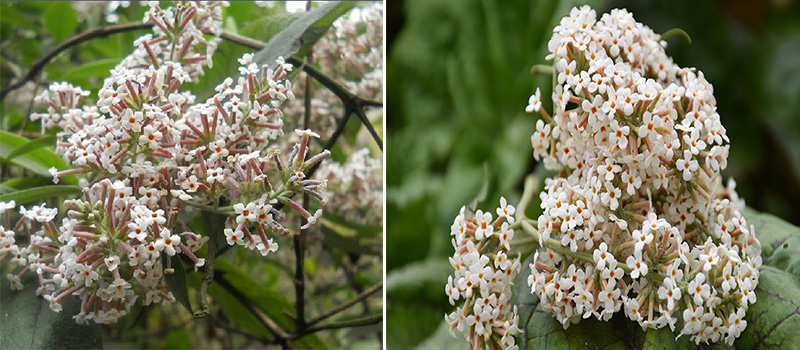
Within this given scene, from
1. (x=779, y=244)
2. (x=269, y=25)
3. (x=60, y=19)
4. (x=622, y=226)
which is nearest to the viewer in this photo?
(x=622, y=226)

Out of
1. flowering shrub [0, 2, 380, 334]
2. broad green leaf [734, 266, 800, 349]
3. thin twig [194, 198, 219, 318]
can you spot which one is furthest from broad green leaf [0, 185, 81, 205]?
broad green leaf [734, 266, 800, 349]

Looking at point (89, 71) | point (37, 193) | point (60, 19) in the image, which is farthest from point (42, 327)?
point (60, 19)

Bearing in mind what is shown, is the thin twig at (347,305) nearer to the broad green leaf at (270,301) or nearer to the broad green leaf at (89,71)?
the broad green leaf at (270,301)

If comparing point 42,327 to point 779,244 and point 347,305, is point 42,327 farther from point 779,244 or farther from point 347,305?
point 779,244

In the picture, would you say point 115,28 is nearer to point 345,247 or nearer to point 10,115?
point 10,115

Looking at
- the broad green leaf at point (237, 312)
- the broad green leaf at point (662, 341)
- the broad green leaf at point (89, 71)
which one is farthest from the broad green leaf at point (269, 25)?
the broad green leaf at point (662, 341)
